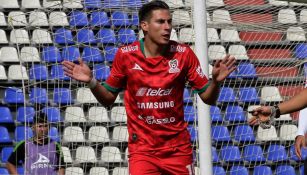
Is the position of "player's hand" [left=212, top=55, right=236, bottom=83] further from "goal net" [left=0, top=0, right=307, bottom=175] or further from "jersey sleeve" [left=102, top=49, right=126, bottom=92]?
"goal net" [left=0, top=0, right=307, bottom=175]

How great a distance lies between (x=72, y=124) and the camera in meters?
8.51

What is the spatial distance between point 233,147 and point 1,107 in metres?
3.16

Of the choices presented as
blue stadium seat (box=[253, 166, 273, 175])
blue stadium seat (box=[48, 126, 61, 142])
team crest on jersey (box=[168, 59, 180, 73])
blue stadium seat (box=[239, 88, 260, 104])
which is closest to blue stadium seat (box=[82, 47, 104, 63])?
blue stadium seat (box=[48, 126, 61, 142])

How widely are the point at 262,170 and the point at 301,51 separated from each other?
1636mm

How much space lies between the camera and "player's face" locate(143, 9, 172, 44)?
5.19 metres

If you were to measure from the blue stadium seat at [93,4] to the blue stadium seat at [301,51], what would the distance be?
2.56 m

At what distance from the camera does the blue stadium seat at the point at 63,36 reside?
310 inches

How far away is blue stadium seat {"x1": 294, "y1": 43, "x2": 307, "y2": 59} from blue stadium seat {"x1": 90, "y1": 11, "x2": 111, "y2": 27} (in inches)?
90.9

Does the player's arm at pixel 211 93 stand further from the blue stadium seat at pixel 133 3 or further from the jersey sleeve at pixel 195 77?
the blue stadium seat at pixel 133 3

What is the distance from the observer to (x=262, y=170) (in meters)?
9.77

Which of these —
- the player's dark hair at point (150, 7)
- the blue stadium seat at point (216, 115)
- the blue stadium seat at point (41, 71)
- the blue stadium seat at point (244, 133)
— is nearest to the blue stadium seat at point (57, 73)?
the blue stadium seat at point (41, 71)

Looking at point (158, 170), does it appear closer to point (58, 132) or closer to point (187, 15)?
point (187, 15)

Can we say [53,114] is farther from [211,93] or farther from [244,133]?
[211,93]

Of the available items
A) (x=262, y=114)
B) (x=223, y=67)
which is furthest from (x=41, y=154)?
(x=262, y=114)
